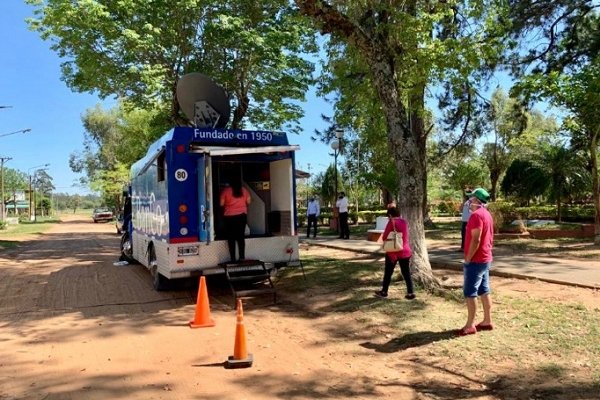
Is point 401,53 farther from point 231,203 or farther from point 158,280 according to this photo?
point 158,280

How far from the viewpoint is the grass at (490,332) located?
5.39m

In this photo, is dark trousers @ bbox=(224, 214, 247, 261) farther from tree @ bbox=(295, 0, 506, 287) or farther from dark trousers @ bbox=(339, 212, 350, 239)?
dark trousers @ bbox=(339, 212, 350, 239)

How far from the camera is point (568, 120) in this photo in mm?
14031

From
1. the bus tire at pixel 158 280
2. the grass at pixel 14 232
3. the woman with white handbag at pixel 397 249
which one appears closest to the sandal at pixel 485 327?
the woman with white handbag at pixel 397 249

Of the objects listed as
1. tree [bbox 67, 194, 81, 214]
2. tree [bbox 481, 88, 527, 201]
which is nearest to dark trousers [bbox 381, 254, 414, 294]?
tree [bbox 481, 88, 527, 201]

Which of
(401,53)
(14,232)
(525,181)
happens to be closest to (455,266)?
(401,53)

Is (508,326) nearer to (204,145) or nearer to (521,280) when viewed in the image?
(521,280)

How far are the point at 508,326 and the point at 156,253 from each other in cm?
670

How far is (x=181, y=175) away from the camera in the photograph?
9117 millimetres

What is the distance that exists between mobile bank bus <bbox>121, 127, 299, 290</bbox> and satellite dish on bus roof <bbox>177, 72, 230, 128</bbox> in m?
2.07

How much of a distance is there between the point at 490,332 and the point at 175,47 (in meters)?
15.5

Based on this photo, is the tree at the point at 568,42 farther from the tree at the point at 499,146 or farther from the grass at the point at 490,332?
the tree at the point at 499,146

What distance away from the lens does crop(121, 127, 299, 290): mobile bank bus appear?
9.05m

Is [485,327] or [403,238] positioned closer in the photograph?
[485,327]
